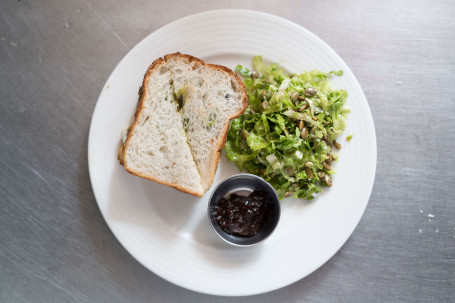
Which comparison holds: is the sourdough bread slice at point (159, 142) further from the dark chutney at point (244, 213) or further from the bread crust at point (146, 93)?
the dark chutney at point (244, 213)

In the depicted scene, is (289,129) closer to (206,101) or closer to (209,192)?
(206,101)

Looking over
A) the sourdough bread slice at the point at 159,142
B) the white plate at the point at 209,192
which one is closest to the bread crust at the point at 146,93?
the sourdough bread slice at the point at 159,142

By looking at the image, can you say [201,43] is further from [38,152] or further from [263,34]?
[38,152]

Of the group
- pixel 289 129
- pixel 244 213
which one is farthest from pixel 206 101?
pixel 244 213

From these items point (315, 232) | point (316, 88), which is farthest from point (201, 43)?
point (315, 232)

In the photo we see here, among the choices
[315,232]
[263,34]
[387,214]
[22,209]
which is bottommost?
[387,214]

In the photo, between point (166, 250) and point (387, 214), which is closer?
point (166, 250)
